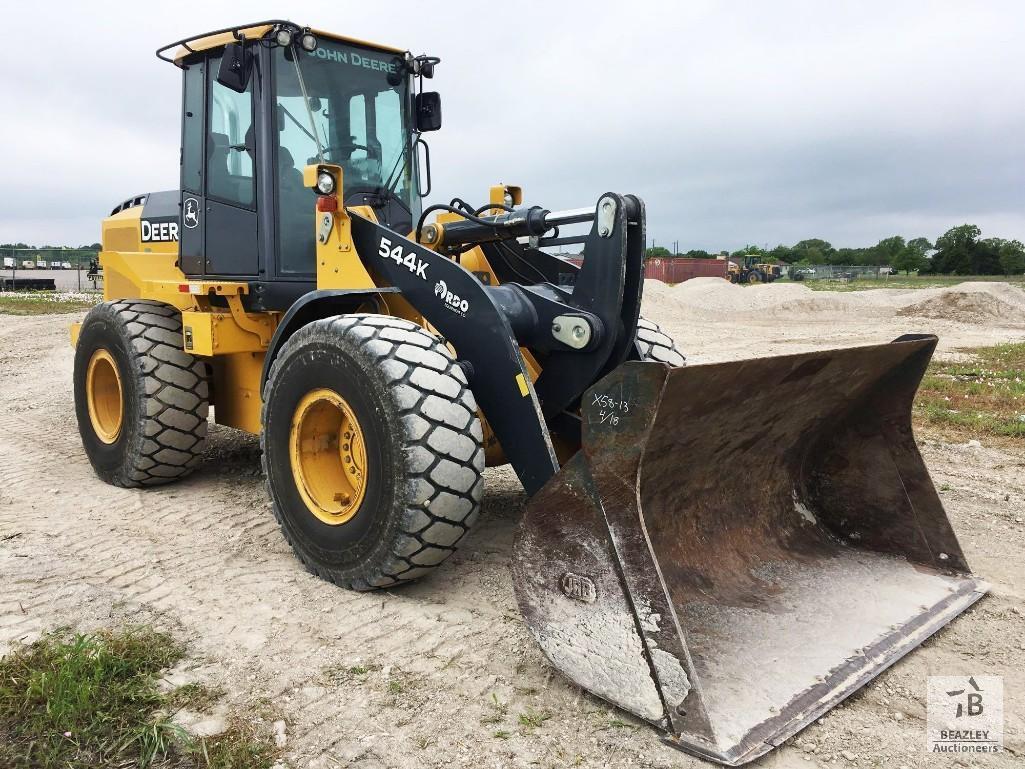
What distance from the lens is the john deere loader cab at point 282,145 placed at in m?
4.54

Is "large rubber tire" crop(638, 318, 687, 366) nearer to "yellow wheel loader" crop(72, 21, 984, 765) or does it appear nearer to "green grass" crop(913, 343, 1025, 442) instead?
"yellow wheel loader" crop(72, 21, 984, 765)

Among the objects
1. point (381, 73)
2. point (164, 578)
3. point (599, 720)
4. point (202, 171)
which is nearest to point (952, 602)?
point (599, 720)

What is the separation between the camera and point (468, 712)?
8.55 ft

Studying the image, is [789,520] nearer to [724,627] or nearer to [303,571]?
[724,627]

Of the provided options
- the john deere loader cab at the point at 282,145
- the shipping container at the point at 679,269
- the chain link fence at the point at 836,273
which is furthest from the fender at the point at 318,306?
the chain link fence at the point at 836,273

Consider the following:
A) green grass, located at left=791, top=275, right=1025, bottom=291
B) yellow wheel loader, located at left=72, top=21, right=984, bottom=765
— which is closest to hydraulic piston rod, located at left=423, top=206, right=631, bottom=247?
yellow wheel loader, located at left=72, top=21, right=984, bottom=765

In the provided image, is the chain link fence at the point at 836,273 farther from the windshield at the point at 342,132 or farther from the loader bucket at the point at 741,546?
the loader bucket at the point at 741,546

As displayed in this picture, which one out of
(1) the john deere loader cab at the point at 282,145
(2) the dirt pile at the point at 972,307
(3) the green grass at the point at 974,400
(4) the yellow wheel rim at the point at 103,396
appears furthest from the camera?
(2) the dirt pile at the point at 972,307

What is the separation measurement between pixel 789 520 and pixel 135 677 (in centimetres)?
273

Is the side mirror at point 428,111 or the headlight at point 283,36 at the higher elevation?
the headlight at point 283,36

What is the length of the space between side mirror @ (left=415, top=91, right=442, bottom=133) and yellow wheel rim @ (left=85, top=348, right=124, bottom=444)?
2570mm

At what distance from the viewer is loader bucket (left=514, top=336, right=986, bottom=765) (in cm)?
251

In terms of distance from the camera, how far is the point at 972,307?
20062mm

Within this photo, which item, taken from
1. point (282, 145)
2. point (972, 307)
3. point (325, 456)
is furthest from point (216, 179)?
point (972, 307)
